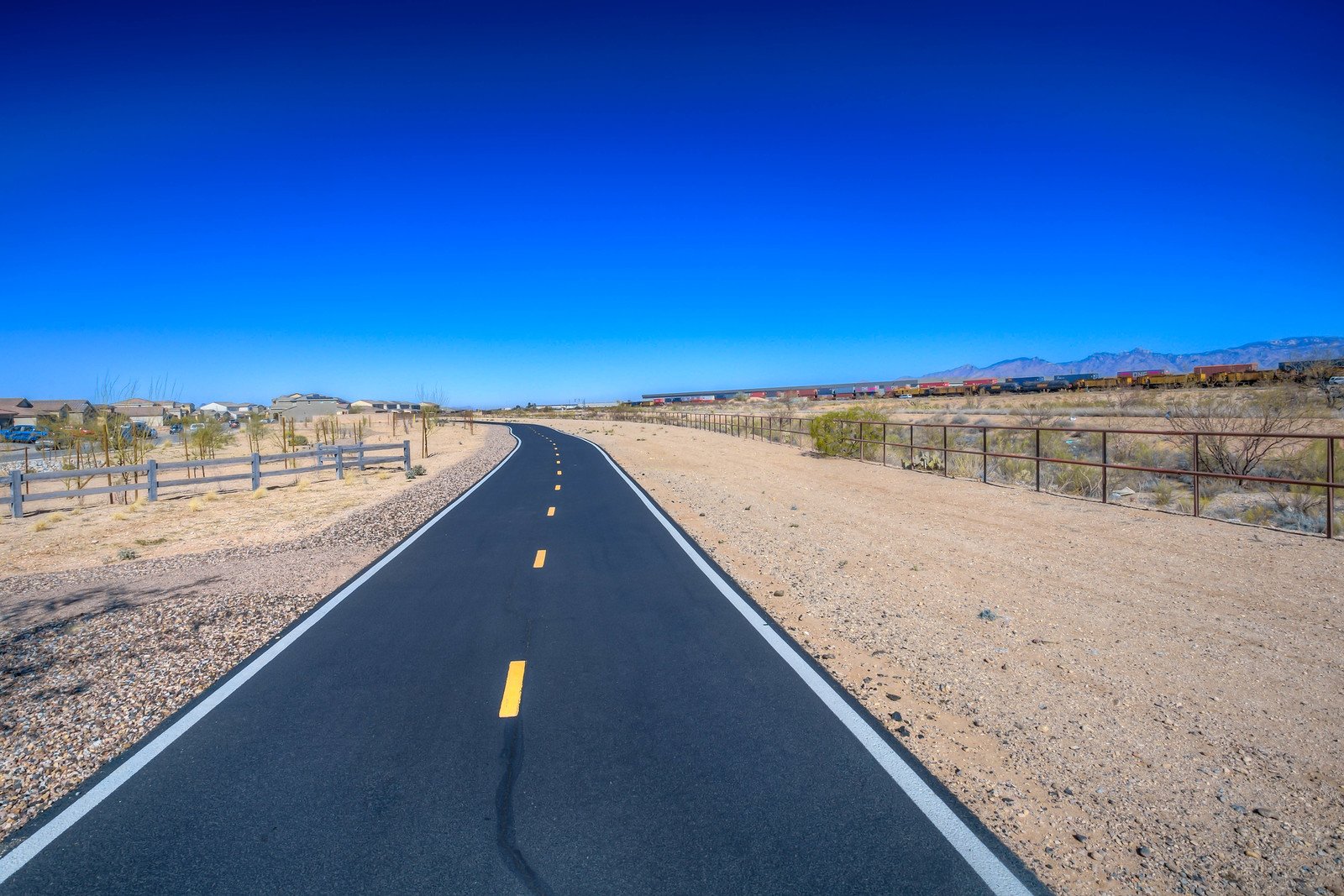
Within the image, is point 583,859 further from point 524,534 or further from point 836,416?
point 836,416

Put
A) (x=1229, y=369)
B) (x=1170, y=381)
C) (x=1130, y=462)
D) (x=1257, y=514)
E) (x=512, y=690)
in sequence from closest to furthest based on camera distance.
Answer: (x=512, y=690)
(x=1257, y=514)
(x=1130, y=462)
(x=1170, y=381)
(x=1229, y=369)

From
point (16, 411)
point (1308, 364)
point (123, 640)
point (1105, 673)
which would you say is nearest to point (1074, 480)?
point (1105, 673)

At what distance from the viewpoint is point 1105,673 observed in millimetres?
5945

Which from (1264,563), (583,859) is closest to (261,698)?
(583,859)

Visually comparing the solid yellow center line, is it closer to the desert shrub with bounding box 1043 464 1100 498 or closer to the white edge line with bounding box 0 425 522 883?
the white edge line with bounding box 0 425 522 883

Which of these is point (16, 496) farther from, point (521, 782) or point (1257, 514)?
point (1257, 514)

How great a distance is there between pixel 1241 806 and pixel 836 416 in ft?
84.1

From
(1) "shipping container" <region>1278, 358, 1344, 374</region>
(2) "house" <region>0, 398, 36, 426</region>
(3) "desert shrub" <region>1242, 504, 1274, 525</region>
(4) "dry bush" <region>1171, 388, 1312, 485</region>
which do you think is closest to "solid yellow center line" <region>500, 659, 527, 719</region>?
(3) "desert shrub" <region>1242, 504, 1274, 525</region>

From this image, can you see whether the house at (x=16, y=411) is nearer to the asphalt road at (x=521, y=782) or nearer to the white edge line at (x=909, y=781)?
the asphalt road at (x=521, y=782)

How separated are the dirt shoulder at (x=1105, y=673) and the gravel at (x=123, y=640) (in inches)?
210

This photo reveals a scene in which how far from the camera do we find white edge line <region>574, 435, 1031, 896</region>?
339 centimetres

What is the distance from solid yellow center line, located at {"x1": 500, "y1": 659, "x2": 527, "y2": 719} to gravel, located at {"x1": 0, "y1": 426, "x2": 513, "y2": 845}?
2.46 m

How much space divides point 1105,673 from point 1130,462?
1807 cm

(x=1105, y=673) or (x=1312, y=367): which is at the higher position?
(x=1312, y=367)
